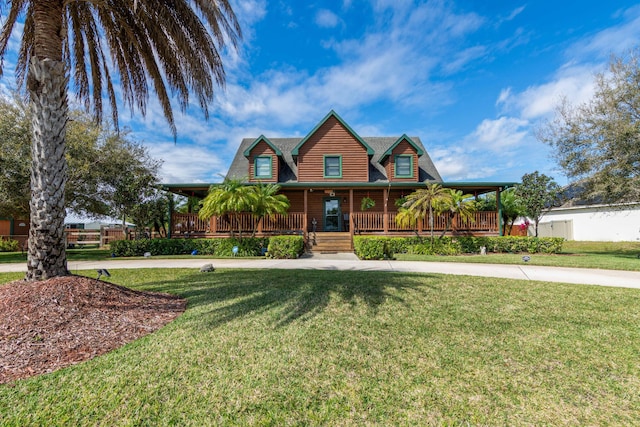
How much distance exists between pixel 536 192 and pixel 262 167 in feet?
52.2

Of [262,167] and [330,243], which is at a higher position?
[262,167]

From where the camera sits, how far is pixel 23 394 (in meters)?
2.37

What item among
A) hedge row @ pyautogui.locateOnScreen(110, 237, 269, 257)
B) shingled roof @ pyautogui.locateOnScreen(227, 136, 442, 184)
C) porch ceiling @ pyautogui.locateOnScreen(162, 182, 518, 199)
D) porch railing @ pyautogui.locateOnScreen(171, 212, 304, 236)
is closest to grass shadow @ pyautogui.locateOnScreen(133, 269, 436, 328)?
hedge row @ pyautogui.locateOnScreen(110, 237, 269, 257)

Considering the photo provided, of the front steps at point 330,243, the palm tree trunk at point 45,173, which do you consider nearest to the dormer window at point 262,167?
the front steps at point 330,243

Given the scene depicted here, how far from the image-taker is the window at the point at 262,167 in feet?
56.7

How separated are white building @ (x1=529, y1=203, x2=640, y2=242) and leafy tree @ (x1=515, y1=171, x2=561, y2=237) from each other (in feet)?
12.5

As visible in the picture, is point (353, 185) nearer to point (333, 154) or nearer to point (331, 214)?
point (331, 214)

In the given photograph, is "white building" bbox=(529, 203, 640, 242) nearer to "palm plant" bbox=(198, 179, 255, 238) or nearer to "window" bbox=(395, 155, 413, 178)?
"window" bbox=(395, 155, 413, 178)

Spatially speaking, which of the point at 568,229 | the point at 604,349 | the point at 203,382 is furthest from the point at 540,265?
the point at 568,229

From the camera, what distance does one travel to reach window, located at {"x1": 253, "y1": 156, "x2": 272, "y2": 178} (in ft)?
56.7

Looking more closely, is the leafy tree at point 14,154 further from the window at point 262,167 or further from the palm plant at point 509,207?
the palm plant at point 509,207

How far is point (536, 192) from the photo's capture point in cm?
1581

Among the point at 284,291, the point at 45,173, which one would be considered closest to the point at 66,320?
the point at 45,173

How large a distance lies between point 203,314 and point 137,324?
86 cm
